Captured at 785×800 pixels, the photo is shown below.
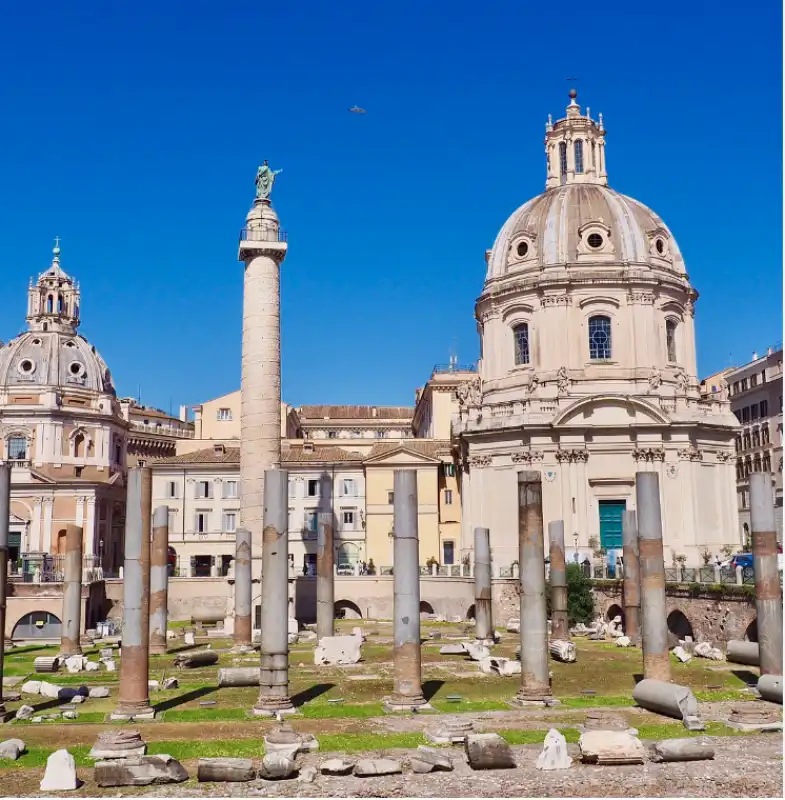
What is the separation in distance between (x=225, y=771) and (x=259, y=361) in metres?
36.2

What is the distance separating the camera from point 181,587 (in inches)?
2360

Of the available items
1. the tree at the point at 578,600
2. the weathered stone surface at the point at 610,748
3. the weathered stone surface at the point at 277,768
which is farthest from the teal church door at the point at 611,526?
the weathered stone surface at the point at 277,768

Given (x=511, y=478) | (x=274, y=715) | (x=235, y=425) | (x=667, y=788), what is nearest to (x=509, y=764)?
(x=667, y=788)

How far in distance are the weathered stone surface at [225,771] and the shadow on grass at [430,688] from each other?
382 inches

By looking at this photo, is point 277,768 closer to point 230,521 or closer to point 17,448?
point 230,521

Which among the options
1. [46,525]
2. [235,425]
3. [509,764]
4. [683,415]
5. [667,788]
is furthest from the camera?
[235,425]

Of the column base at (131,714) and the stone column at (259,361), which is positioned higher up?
the stone column at (259,361)

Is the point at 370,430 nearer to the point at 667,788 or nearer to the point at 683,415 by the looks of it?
the point at 683,415

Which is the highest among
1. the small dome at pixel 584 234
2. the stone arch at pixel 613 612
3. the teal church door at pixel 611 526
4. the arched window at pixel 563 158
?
the arched window at pixel 563 158

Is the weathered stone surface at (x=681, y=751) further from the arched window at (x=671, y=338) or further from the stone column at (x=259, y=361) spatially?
the arched window at (x=671, y=338)

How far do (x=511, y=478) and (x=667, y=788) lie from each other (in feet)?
135

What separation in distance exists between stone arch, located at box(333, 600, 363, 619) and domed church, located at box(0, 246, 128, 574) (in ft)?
66.6

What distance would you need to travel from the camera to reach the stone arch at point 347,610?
59469mm

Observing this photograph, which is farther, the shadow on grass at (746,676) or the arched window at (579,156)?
the arched window at (579,156)
